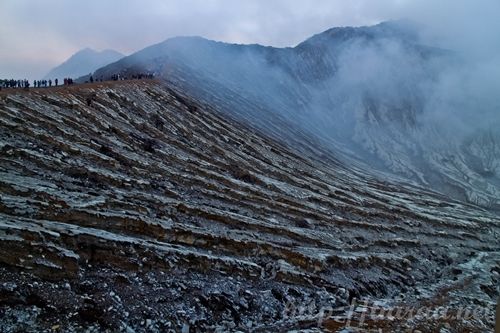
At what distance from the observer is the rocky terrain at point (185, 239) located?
18.2m

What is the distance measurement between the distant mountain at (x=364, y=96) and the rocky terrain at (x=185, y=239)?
30.2m

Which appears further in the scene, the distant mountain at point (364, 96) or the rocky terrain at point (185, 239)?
the distant mountain at point (364, 96)

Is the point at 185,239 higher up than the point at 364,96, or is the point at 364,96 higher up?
the point at 364,96

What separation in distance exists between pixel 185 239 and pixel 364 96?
133 metres

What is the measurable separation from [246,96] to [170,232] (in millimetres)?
76165

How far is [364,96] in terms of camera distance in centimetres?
14700

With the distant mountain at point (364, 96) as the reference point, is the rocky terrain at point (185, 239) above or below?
below

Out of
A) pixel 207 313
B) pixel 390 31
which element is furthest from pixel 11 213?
pixel 390 31

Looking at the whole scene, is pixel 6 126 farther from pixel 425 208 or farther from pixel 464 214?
pixel 464 214

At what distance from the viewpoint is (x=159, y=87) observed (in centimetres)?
6016

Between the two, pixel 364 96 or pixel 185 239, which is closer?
pixel 185 239

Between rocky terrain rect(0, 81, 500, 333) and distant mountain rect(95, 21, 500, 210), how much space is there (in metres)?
30.2

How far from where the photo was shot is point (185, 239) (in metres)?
25.4

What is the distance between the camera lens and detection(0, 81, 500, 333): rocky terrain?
1825 centimetres
